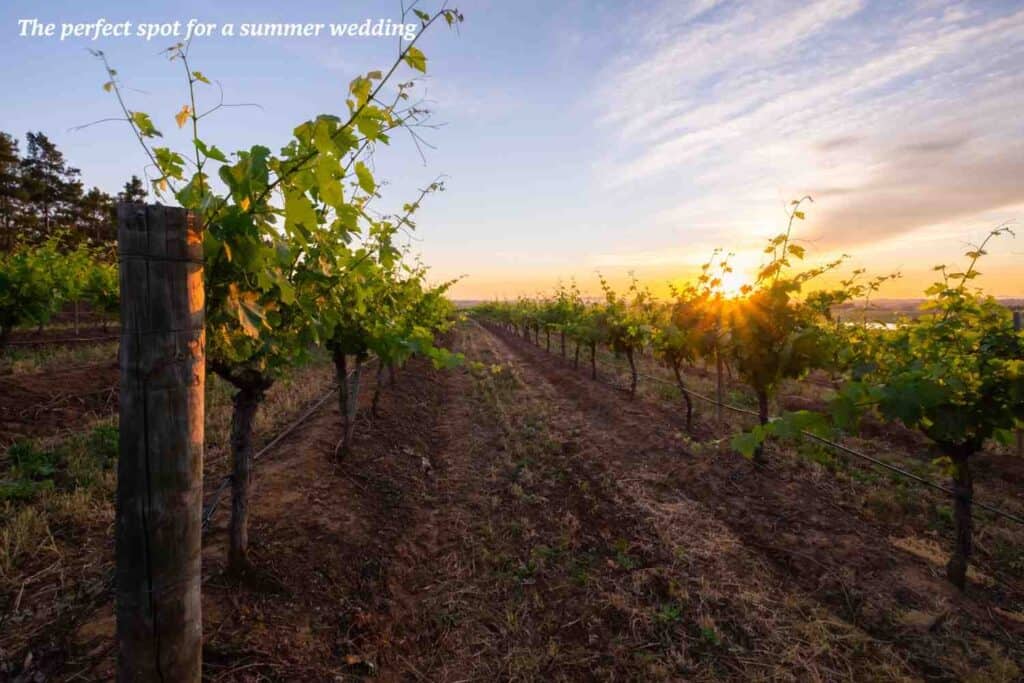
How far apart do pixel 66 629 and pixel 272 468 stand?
3.34m

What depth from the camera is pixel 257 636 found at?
337 cm

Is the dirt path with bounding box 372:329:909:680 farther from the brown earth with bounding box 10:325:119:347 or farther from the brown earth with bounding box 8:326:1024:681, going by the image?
the brown earth with bounding box 10:325:119:347

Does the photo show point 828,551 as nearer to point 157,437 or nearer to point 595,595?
point 595,595

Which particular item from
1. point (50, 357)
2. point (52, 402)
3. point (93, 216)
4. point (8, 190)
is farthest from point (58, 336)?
point (93, 216)

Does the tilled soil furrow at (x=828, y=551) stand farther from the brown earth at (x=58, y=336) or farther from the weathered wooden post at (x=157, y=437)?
the brown earth at (x=58, y=336)

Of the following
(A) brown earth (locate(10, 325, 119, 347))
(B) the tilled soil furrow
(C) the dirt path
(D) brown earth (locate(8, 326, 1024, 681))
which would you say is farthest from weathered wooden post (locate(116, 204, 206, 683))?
(A) brown earth (locate(10, 325, 119, 347))

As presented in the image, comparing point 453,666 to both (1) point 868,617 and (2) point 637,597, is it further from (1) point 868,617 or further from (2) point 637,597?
(1) point 868,617

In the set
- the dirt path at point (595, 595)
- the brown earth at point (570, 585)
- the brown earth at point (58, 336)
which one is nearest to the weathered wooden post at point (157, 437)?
the brown earth at point (570, 585)

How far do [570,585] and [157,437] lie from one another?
4.08 meters

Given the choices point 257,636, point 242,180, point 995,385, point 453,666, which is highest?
point 242,180

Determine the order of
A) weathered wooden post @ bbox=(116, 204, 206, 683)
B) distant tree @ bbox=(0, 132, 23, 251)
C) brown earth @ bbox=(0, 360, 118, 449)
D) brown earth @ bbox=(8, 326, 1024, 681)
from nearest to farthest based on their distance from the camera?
weathered wooden post @ bbox=(116, 204, 206, 683), brown earth @ bbox=(8, 326, 1024, 681), brown earth @ bbox=(0, 360, 118, 449), distant tree @ bbox=(0, 132, 23, 251)

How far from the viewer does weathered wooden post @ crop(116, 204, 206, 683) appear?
1672 mm

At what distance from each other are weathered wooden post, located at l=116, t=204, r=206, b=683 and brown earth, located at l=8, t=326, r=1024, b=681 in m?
1.68

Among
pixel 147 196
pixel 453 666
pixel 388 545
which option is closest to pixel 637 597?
pixel 453 666
